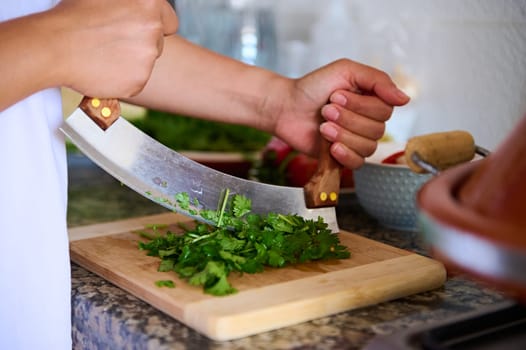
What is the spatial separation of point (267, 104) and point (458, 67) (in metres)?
0.45

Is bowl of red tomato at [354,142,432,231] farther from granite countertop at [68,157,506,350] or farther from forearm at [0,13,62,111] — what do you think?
forearm at [0,13,62,111]

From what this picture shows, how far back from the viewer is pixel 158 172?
102 centimetres

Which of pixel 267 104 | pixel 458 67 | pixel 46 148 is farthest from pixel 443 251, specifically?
pixel 458 67

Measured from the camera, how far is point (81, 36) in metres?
0.90

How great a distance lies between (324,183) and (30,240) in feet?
1.45

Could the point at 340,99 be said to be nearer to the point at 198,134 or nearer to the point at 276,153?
the point at 276,153

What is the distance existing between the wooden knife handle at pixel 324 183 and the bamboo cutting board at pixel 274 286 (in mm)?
68

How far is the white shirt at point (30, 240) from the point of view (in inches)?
37.7

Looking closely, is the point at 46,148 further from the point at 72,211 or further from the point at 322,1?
the point at 322,1

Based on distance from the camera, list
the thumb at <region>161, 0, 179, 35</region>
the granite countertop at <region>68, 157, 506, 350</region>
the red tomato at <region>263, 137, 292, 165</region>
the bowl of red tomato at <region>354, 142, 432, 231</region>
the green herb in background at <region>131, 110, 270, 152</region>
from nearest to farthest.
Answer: the granite countertop at <region>68, 157, 506, 350</region>
the thumb at <region>161, 0, 179, 35</region>
the bowl of red tomato at <region>354, 142, 432, 231</region>
the red tomato at <region>263, 137, 292, 165</region>
the green herb in background at <region>131, 110, 270, 152</region>

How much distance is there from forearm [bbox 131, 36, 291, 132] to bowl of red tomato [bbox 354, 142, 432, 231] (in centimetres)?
20

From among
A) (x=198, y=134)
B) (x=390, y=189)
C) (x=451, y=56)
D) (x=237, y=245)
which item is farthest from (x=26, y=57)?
(x=198, y=134)

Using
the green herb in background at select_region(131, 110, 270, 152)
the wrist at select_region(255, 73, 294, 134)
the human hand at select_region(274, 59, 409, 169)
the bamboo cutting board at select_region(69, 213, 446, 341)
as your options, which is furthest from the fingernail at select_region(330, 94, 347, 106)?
the green herb in background at select_region(131, 110, 270, 152)

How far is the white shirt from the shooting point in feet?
3.14
